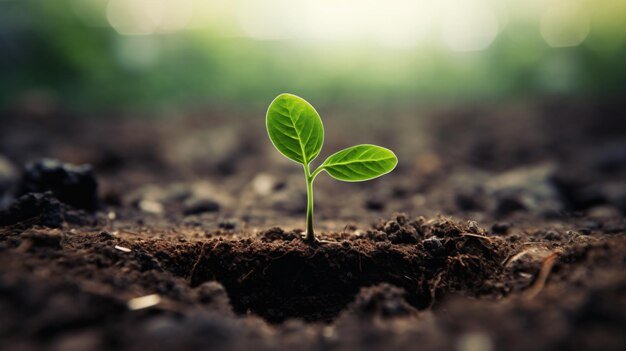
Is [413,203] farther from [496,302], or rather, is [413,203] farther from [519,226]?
[496,302]

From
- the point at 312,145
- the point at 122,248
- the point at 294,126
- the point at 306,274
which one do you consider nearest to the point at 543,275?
the point at 306,274

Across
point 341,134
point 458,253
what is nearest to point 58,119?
point 341,134

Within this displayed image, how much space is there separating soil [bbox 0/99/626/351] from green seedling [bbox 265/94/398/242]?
395mm

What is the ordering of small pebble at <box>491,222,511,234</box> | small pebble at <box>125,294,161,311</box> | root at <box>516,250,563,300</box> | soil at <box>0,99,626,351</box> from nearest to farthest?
soil at <box>0,99,626,351</box> < small pebble at <box>125,294,161,311</box> < root at <box>516,250,563,300</box> < small pebble at <box>491,222,511,234</box>

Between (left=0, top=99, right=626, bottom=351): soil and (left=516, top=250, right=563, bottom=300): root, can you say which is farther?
(left=516, top=250, right=563, bottom=300): root

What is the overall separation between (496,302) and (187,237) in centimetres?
168

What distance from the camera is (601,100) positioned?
730 centimetres

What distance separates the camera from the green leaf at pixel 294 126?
202 cm

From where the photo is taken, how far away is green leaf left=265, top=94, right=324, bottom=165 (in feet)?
6.63

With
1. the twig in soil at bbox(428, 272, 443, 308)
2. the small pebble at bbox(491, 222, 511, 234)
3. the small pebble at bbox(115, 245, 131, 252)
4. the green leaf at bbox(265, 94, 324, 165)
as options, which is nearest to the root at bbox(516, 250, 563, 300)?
the twig in soil at bbox(428, 272, 443, 308)

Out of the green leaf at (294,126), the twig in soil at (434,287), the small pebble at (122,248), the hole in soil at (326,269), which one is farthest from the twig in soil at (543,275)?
the small pebble at (122,248)

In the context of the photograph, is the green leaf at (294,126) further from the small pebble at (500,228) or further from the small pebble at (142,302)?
the small pebble at (500,228)

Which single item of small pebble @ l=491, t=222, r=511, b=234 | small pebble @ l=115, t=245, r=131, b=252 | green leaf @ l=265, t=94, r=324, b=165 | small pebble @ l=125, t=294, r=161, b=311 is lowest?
small pebble @ l=125, t=294, r=161, b=311

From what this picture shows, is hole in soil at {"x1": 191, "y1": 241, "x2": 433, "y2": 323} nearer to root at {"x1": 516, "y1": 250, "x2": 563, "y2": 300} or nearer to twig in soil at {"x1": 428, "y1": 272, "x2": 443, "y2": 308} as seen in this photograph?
twig in soil at {"x1": 428, "y1": 272, "x2": 443, "y2": 308}
